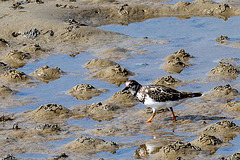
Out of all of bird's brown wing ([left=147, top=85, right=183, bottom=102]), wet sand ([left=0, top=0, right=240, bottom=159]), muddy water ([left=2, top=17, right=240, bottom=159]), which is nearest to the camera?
wet sand ([left=0, top=0, right=240, bottom=159])

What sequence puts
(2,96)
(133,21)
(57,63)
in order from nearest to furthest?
(2,96)
(57,63)
(133,21)

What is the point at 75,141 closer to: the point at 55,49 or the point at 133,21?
the point at 55,49

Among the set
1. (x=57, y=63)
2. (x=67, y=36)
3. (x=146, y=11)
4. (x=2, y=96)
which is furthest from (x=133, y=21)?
(x=2, y=96)

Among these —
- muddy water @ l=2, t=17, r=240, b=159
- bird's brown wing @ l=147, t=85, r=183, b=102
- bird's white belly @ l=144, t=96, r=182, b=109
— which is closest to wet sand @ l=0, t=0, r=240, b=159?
muddy water @ l=2, t=17, r=240, b=159

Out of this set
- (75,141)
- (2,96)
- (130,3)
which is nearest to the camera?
(75,141)

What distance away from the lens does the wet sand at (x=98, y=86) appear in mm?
11008

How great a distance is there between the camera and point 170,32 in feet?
68.4

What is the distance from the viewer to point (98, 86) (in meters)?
15.5

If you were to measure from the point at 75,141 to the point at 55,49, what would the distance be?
8603 millimetres

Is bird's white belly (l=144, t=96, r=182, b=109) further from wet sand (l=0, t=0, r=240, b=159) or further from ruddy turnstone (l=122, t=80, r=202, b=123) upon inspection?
wet sand (l=0, t=0, r=240, b=159)

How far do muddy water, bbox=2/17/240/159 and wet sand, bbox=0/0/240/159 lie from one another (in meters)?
0.06

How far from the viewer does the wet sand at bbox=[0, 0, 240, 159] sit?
1101 cm

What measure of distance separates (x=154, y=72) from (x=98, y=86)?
6.82ft

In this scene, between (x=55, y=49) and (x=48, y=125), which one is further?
(x=55, y=49)
